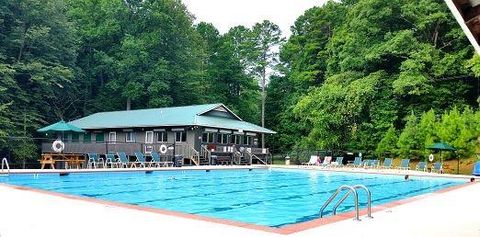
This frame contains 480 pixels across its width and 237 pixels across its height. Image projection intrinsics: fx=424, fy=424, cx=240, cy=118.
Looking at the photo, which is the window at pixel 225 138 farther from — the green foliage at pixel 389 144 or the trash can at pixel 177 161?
the green foliage at pixel 389 144

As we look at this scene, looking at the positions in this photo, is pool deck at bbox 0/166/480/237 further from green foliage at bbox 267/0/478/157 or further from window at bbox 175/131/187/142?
green foliage at bbox 267/0/478/157

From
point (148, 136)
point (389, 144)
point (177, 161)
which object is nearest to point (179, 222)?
point (177, 161)

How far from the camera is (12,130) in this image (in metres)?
27.9

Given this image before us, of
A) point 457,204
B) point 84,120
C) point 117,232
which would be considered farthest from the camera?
point 84,120

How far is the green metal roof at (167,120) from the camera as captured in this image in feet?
89.8

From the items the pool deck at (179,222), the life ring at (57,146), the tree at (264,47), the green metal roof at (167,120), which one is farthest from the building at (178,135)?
the pool deck at (179,222)

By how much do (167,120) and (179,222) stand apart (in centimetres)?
2242

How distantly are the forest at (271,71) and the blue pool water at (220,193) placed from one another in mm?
6480

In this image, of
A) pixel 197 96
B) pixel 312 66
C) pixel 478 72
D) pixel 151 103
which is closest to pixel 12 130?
pixel 151 103

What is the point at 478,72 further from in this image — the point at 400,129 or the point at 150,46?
the point at 150,46

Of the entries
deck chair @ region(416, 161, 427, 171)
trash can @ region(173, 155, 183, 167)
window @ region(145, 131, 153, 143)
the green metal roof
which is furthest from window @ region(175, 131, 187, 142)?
deck chair @ region(416, 161, 427, 171)

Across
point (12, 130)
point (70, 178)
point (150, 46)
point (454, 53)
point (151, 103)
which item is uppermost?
point (150, 46)

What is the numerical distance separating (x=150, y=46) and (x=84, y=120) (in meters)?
10.6

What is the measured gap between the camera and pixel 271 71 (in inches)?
1820
